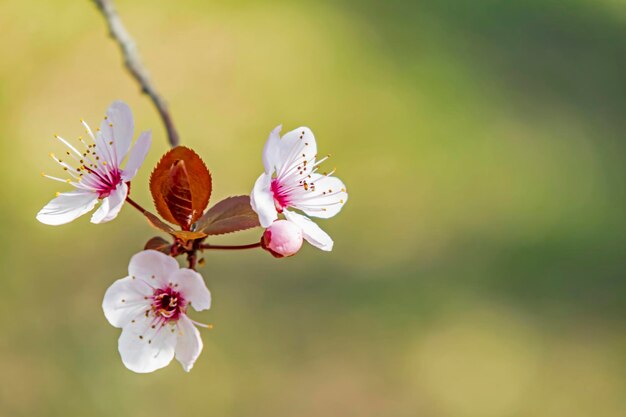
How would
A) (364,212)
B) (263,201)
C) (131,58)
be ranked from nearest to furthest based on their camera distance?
1. (263,201)
2. (131,58)
3. (364,212)

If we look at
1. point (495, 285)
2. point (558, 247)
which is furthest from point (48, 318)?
point (558, 247)

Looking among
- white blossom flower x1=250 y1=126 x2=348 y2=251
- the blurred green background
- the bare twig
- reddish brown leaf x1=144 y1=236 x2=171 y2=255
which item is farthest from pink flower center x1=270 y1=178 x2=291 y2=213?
the blurred green background

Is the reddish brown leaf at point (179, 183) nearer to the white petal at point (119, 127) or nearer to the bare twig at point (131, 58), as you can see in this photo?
the white petal at point (119, 127)

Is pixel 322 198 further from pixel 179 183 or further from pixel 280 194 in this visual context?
pixel 179 183

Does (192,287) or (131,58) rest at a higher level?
(131,58)

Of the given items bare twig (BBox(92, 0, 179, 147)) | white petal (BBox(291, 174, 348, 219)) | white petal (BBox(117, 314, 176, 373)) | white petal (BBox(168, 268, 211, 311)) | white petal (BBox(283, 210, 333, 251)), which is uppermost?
bare twig (BBox(92, 0, 179, 147))

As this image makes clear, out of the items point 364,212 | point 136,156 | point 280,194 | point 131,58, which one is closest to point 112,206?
point 136,156

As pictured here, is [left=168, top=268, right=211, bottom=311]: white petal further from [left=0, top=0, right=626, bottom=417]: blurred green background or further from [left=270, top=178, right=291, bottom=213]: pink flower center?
[left=0, top=0, right=626, bottom=417]: blurred green background
